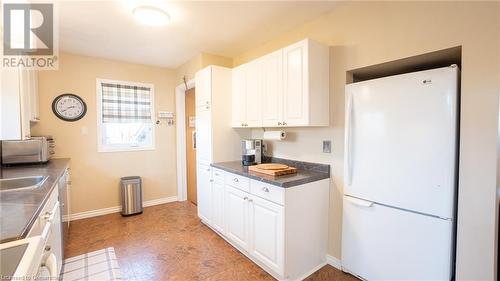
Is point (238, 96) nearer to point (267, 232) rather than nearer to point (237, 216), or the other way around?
point (237, 216)

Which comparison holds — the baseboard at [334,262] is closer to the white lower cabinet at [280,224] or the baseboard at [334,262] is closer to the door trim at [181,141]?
the white lower cabinet at [280,224]

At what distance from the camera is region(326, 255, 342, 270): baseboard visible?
2159 millimetres

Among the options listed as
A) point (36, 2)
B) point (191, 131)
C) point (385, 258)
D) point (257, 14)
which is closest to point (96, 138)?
point (191, 131)

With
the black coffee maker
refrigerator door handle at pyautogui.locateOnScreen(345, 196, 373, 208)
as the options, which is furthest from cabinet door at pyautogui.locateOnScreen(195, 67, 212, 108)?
refrigerator door handle at pyautogui.locateOnScreen(345, 196, 373, 208)

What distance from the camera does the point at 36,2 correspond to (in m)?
1.99

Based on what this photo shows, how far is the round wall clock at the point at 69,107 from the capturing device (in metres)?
3.27

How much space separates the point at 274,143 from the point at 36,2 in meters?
2.64

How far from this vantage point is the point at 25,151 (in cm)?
254

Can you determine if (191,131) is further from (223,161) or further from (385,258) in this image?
(385,258)

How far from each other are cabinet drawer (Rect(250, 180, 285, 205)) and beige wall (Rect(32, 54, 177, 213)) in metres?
2.53

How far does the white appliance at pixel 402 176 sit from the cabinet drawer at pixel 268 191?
62cm

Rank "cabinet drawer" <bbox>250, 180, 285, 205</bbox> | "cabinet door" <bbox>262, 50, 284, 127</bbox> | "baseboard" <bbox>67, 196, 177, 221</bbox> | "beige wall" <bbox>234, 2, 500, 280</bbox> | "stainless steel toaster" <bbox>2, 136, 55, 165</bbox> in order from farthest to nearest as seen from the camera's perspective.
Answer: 1. "baseboard" <bbox>67, 196, 177, 221</bbox>
2. "stainless steel toaster" <bbox>2, 136, 55, 165</bbox>
3. "cabinet door" <bbox>262, 50, 284, 127</bbox>
4. "cabinet drawer" <bbox>250, 180, 285, 205</bbox>
5. "beige wall" <bbox>234, 2, 500, 280</bbox>

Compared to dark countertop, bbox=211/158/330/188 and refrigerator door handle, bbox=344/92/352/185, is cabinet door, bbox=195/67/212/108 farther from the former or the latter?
refrigerator door handle, bbox=344/92/352/185

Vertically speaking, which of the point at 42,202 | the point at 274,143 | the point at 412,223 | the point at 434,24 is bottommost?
the point at 412,223
